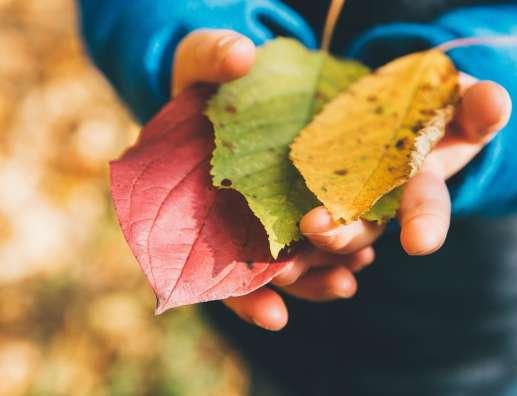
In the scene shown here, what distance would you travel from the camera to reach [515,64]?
666 millimetres

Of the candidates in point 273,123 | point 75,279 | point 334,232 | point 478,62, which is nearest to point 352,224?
point 334,232

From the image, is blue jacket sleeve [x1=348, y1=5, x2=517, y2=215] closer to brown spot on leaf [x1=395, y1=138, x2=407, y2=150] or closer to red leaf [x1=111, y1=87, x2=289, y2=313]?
brown spot on leaf [x1=395, y1=138, x2=407, y2=150]

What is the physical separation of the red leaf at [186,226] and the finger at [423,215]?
10cm

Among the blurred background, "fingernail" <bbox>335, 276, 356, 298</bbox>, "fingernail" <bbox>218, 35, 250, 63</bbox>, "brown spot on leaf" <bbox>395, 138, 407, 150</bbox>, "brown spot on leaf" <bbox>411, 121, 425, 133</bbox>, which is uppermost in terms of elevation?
"fingernail" <bbox>218, 35, 250, 63</bbox>

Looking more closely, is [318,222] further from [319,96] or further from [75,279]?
[75,279]

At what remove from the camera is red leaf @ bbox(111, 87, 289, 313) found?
419mm

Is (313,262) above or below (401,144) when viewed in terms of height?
below

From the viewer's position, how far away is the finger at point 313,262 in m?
0.48

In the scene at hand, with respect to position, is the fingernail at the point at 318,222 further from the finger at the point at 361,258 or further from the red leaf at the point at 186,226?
the finger at the point at 361,258

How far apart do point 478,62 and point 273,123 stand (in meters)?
0.28

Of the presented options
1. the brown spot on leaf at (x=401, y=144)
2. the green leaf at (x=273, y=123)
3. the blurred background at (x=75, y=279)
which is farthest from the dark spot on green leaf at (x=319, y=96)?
the blurred background at (x=75, y=279)

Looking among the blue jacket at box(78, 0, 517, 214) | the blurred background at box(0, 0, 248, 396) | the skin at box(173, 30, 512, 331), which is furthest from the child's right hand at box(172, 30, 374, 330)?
the blurred background at box(0, 0, 248, 396)

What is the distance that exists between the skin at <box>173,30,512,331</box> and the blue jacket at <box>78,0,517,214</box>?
7 centimetres

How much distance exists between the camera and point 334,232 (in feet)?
1.43
